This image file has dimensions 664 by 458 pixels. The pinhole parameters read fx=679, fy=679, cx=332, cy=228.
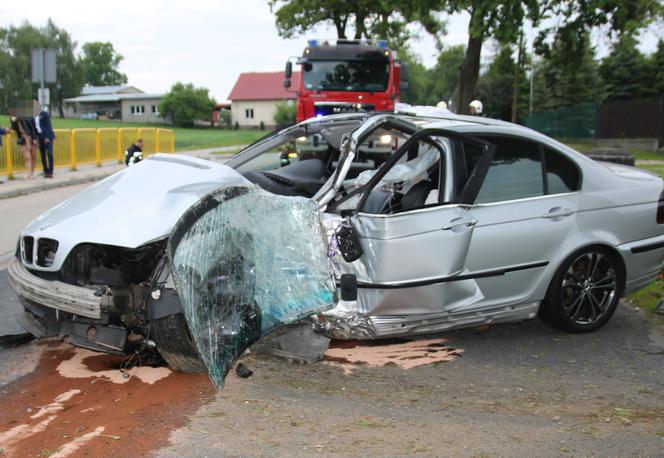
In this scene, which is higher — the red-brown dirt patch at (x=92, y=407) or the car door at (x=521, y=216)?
the car door at (x=521, y=216)

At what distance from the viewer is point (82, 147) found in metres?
19.8

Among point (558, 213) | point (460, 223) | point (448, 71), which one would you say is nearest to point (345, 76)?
point (558, 213)

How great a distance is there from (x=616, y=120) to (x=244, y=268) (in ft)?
99.5

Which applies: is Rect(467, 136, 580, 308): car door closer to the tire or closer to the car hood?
the car hood

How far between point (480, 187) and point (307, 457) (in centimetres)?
235

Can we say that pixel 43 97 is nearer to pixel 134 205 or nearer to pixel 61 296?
pixel 134 205

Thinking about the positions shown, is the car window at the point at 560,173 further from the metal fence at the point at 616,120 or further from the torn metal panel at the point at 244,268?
the metal fence at the point at 616,120

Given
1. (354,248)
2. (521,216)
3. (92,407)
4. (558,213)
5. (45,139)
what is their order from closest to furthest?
(92,407) < (354,248) < (521,216) < (558,213) < (45,139)

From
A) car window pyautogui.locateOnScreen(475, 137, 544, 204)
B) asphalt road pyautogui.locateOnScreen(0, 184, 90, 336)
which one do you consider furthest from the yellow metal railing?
car window pyautogui.locateOnScreen(475, 137, 544, 204)

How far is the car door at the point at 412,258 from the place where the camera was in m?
4.30

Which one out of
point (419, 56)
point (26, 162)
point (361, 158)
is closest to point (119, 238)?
point (361, 158)

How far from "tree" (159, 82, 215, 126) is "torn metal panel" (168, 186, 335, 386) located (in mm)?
90726

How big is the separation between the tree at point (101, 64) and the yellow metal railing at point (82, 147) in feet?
443

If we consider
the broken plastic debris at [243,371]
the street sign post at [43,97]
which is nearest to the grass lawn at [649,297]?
the broken plastic debris at [243,371]
